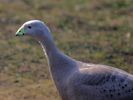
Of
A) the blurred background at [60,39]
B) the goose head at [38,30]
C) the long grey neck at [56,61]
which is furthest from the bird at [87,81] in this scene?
the blurred background at [60,39]

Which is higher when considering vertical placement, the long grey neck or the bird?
the long grey neck

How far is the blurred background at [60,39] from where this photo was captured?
9.42 m

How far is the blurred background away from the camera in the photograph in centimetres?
942

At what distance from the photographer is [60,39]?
11930mm

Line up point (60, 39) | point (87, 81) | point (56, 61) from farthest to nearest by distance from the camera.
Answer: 1. point (60, 39)
2. point (56, 61)
3. point (87, 81)

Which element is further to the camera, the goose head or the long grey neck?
the goose head

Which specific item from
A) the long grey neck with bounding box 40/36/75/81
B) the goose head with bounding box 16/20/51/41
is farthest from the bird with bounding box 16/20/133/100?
the goose head with bounding box 16/20/51/41

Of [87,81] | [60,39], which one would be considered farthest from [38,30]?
[60,39]

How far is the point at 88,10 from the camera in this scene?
1483 centimetres

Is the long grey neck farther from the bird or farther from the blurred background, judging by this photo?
the blurred background

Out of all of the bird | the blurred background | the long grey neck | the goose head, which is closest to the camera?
the bird

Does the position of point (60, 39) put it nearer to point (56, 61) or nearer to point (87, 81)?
point (56, 61)

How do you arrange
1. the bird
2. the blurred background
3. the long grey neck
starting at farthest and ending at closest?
the blurred background → the long grey neck → the bird

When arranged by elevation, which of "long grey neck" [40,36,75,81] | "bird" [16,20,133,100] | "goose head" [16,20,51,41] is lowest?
"bird" [16,20,133,100]
